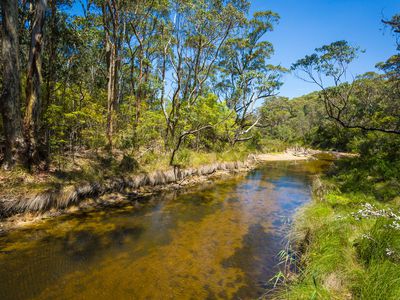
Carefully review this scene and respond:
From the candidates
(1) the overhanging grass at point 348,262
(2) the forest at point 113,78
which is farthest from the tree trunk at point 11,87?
(1) the overhanging grass at point 348,262

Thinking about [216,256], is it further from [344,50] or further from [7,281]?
[344,50]

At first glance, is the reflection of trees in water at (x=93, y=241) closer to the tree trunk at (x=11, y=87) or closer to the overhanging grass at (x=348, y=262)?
the tree trunk at (x=11, y=87)

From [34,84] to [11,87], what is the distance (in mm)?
895

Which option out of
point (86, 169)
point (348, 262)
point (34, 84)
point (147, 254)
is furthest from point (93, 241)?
point (348, 262)

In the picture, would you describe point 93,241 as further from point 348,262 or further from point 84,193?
point 348,262

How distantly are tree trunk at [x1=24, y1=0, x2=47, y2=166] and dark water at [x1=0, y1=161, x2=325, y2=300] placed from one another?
2.81 metres

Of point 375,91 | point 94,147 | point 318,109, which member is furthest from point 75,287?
point 318,109

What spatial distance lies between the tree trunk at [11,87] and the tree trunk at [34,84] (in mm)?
421

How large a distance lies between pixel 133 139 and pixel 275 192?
8.65 meters

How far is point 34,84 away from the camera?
8.09m

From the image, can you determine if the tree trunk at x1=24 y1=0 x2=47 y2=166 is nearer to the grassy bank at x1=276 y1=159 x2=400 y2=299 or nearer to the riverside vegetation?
the riverside vegetation

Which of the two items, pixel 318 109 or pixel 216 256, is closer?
pixel 216 256

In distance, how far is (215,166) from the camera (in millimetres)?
17656

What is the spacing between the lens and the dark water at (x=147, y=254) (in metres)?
4.54
